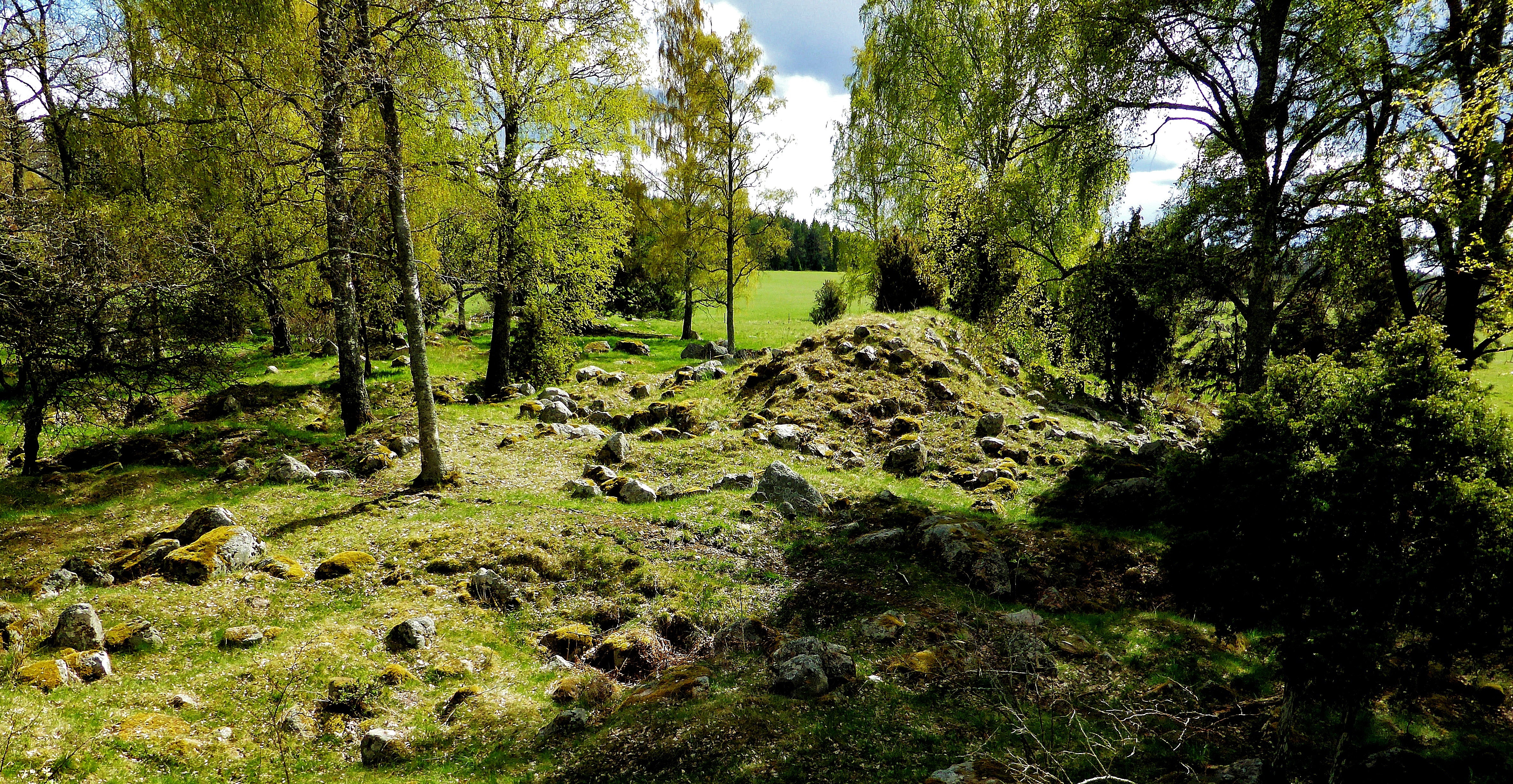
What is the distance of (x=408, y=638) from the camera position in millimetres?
7695

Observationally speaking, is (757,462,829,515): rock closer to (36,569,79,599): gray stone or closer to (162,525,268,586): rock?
(162,525,268,586): rock

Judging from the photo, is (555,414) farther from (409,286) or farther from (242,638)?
(242,638)

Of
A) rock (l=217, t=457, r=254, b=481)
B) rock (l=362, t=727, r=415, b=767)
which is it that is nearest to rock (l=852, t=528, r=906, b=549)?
rock (l=362, t=727, r=415, b=767)

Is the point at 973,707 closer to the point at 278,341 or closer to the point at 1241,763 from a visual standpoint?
the point at 1241,763

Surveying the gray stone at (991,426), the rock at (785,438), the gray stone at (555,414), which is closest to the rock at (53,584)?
the gray stone at (555,414)

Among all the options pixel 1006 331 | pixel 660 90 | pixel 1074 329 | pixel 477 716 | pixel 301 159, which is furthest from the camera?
pixel 660 90

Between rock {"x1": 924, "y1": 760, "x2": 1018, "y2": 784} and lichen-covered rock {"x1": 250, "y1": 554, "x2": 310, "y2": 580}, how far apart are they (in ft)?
29.1

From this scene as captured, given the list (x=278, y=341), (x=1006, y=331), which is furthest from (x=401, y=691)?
(x=278, y=341)

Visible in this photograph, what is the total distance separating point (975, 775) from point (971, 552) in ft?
18.4

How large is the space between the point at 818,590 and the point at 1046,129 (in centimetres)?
1131

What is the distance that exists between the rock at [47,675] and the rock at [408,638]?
2.71 m

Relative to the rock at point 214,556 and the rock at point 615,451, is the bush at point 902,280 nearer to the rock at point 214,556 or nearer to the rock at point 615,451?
the rock at point 615,451

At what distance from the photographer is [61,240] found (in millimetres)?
7859

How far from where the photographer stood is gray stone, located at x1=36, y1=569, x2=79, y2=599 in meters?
7.72
